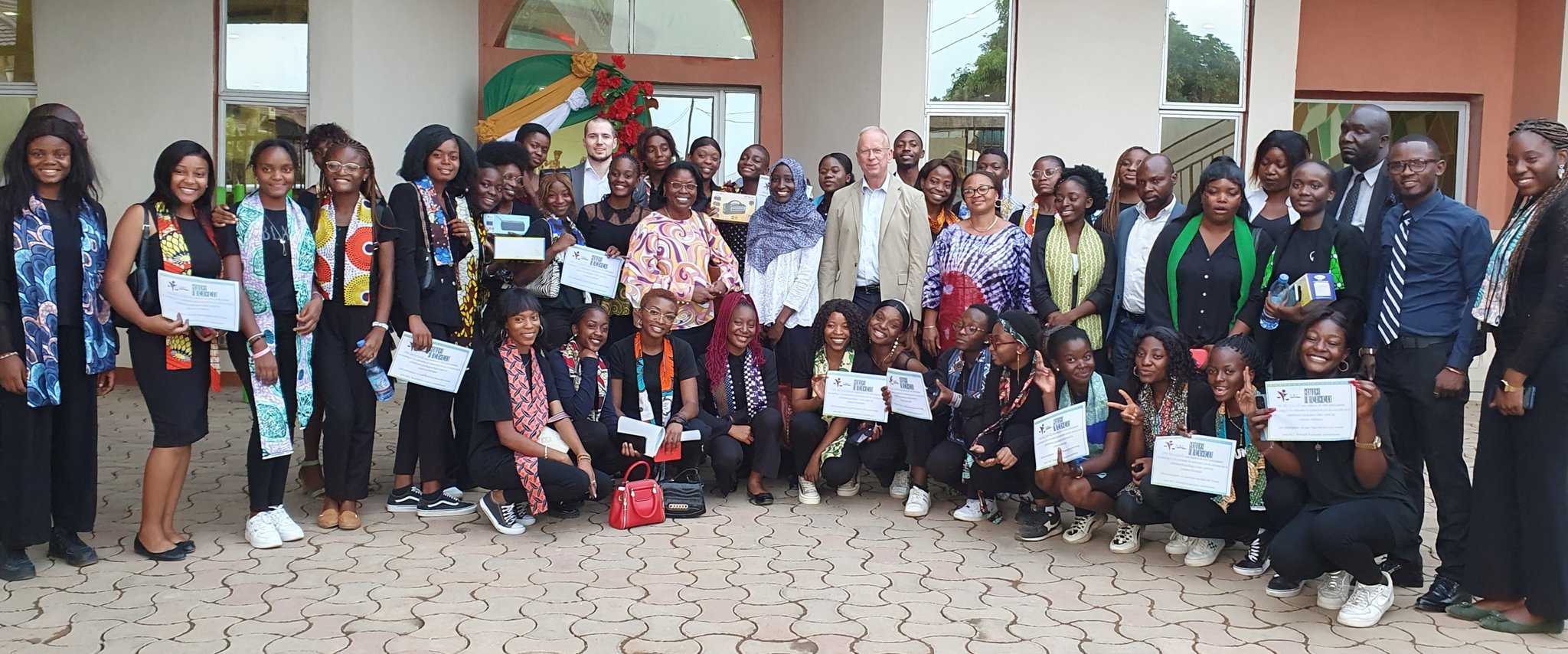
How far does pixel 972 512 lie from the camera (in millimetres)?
5676

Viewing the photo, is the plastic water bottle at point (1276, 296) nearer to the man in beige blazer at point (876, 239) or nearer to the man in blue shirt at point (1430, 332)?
the man in blue shirt at point (1430, 332)

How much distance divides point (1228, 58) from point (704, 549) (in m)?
6.13

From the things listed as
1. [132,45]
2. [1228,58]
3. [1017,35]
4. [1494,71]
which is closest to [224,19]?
[132,45]

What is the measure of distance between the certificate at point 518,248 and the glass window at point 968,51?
4.01 meters

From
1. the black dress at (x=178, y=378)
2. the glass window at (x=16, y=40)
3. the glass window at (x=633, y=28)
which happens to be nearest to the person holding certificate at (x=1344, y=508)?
the black dress at (x=178, y=378)

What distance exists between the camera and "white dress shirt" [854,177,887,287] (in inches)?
253

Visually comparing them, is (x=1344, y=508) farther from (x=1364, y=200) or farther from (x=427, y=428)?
(x=427, y=428)

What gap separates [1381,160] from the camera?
5.28m

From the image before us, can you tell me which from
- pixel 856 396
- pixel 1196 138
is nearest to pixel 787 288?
pixel 856 396

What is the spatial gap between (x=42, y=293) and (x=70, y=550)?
1015 millimetres

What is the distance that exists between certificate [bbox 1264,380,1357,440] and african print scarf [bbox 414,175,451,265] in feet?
11.3

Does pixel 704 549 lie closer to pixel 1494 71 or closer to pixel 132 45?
pixel 132 45

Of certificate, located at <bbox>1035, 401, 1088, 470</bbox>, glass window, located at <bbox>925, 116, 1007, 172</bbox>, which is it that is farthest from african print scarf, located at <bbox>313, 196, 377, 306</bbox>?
glass window, located at <bbox>925, 116, 1007, 172</bbox>

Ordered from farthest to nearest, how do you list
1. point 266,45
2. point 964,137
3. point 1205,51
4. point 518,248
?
point 1205,51
point 964,137
point 266,45
point 518,248
